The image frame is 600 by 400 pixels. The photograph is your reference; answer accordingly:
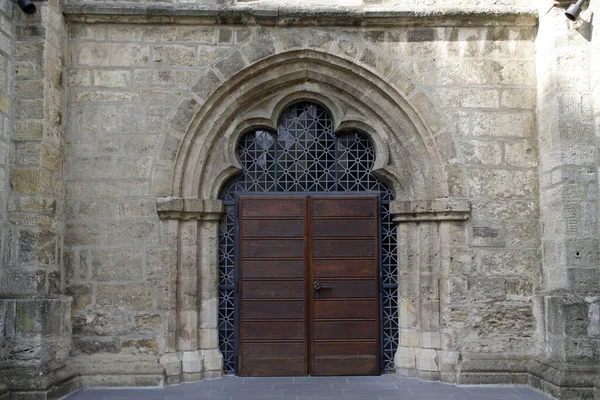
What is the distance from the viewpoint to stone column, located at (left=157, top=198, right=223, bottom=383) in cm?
542

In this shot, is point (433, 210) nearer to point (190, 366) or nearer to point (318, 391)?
point (318, 391)

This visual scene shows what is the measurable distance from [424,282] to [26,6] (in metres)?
4.44

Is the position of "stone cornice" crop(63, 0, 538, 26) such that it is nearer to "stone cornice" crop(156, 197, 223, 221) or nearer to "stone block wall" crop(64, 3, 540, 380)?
"stone block wall" crop(64, 3, 540, 380)

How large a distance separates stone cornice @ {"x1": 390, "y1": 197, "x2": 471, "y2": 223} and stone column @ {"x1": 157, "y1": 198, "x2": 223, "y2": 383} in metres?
1.81

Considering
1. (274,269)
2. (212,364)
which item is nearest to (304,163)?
(274,269)

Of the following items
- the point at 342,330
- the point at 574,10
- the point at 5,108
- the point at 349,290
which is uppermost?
the point at 574,10

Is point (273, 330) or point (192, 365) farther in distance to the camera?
point (273, 330)

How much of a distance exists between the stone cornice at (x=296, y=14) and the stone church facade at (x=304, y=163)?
2cm

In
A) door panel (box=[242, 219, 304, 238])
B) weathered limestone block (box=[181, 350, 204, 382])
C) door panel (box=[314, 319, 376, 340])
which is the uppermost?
door panel (box=[242, 219, 304, 238])

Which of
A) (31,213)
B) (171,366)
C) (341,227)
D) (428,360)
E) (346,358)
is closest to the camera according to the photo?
(31,213)

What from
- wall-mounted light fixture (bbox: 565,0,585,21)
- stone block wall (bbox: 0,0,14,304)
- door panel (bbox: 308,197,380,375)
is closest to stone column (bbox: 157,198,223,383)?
door panel (bbox: 308,197,380,375)

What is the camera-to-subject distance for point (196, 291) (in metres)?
5.52

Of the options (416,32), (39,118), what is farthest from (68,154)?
(416,32)

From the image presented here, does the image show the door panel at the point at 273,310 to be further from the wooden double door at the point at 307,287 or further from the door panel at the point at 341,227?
the door panel at the point at 341,227
